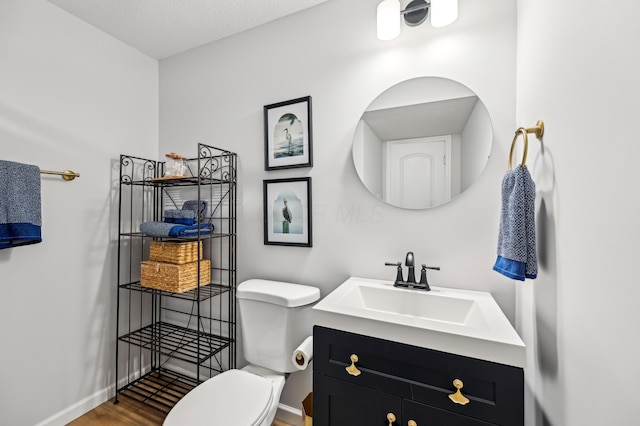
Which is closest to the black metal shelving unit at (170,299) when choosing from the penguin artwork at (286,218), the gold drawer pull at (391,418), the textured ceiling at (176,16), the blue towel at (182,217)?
the blue towel at (182,217)

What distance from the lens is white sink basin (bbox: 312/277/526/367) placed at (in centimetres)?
84

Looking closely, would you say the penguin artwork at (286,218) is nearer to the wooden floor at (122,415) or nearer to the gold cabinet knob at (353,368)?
the gold cabinet knob at (353,368)

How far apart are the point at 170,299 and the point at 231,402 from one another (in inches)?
46.9

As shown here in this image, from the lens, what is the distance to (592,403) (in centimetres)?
61

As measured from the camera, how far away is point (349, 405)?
1.02 meters

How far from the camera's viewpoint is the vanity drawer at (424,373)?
31.9 inches

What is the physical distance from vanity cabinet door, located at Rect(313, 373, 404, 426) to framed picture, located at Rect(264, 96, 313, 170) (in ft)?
3.57

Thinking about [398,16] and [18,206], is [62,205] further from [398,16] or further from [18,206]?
[398,16]

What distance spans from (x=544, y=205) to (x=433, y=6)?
970 mm

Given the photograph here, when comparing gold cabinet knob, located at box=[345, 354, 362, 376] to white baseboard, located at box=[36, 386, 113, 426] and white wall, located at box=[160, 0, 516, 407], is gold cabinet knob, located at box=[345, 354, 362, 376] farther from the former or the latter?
white baseboard, located at box=[36, 386, 113, 426]

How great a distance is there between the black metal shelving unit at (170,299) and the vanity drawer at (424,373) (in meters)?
0.98

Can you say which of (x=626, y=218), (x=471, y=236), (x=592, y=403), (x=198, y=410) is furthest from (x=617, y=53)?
(x=198, y=410)

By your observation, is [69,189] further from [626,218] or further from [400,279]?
[626,218]

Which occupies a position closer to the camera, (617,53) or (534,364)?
(617,53)
